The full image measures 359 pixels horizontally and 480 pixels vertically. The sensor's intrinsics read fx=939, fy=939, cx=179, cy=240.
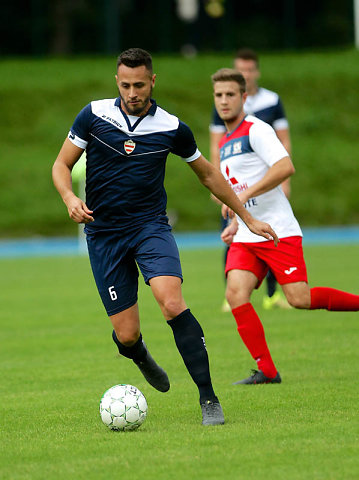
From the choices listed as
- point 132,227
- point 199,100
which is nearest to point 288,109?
point 199,100

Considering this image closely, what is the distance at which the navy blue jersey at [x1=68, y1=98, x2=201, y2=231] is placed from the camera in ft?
19.9

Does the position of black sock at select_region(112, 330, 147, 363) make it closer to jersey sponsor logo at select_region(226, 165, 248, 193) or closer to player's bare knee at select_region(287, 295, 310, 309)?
player's bare knee at select_region(287, 295, 310, 309)

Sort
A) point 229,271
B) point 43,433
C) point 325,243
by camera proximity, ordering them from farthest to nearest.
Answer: point 325,243 → point 229,271 → point 43,433

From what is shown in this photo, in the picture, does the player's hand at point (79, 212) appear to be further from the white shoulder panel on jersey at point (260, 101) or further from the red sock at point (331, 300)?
the white shoulder panel on jersey at point (260, 101)

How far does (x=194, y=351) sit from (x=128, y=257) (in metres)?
0.91

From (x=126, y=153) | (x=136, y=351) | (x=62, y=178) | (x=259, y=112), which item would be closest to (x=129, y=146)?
(x=126, y=153)

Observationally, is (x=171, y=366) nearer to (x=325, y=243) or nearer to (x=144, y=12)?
(x=325, y=243)

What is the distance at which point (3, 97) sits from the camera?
1398 inches

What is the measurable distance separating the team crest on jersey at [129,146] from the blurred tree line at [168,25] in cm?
3366

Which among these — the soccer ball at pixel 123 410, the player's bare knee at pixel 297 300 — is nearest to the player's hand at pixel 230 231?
the player's bare knee at pixel 297 300

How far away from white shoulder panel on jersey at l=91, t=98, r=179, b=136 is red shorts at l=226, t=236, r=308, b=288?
1.74m

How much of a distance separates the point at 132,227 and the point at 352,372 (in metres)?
2.48

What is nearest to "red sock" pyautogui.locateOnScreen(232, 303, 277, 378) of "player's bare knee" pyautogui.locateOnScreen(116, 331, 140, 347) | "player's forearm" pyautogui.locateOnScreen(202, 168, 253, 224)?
"player's bare knee" pyautogui.locateOnScreen(116, 331, 140, 347)

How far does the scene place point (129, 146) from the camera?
6.07 metres
